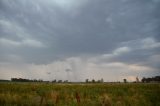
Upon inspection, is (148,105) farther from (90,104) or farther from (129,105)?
(90,104)

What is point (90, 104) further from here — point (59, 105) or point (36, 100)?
point (36, 100)

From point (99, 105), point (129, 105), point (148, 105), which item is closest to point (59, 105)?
point (99, 105)

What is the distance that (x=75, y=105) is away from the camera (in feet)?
49.0

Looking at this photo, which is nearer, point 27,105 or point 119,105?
point 27,105

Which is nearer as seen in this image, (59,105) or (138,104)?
(59,105)

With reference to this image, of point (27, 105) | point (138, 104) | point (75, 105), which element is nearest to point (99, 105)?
point (75, 105)

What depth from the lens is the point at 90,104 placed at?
16484 millimetres

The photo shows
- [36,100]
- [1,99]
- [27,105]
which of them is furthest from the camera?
[1,99]

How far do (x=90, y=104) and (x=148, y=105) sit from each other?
4.68 m

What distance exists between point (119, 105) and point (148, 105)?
264 centimetres

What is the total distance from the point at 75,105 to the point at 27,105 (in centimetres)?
309

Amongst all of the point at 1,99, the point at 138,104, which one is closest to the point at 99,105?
the point at 138,104

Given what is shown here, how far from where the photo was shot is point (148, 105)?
1761 cm

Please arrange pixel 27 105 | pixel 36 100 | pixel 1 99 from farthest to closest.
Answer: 1. pixel 1 99
2. pixel 36 100
3. pixel 27 105
